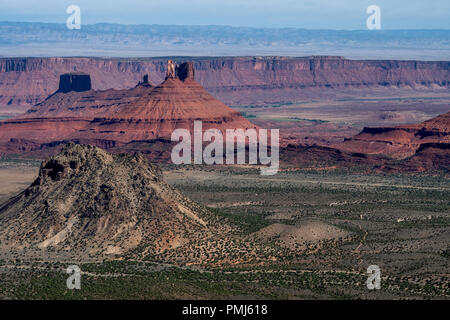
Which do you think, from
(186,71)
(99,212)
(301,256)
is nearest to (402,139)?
(186,71)

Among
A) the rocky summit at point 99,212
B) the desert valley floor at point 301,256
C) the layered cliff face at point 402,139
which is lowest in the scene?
the layered cliff face at point 402,139

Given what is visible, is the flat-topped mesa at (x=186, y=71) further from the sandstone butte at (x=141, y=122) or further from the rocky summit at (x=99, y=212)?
the rocky summit at (x=99, y=212)

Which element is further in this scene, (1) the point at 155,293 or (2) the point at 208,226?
(2) the point at 208,226

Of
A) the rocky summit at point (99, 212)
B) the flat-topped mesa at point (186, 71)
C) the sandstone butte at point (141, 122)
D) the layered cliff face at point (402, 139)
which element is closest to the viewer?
the rocky summit at point (99, 212)

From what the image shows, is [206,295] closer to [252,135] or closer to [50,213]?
[50,213]

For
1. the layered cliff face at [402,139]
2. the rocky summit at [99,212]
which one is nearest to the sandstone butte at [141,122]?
the layered cliff face at [402,139]
